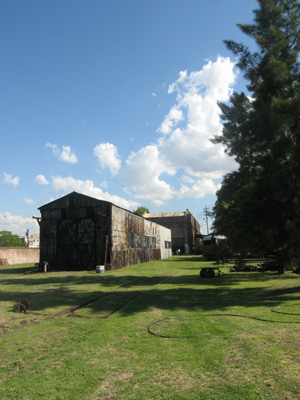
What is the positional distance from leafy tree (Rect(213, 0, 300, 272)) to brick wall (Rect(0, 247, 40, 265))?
1256 inches

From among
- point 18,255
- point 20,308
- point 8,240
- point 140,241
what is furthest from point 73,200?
point 8,240

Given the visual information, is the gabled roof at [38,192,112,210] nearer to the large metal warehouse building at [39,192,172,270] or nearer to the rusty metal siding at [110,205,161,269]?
the large metal warehouse building at [39,192,172,270]

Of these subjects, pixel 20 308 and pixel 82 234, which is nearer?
pixel 20 308

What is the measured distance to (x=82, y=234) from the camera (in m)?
25.4

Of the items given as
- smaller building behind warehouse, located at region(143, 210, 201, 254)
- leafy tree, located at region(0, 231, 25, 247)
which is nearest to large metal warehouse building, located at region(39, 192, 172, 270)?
smaller building behind warehouse, located at region(143, 210, 201, 254)

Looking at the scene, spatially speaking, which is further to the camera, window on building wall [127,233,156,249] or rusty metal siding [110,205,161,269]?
window on building wall [127,233,156,249]

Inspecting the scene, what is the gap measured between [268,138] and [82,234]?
18.3 metres

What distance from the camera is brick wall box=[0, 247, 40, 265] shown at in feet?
120

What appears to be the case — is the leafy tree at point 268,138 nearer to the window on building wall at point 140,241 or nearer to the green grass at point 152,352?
the green grass at point 152,352

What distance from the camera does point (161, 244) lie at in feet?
151

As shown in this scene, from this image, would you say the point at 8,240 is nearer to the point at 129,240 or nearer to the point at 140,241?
the point at 140,241

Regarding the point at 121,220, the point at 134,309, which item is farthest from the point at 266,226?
the point at 121,220

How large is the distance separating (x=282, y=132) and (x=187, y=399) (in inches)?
367

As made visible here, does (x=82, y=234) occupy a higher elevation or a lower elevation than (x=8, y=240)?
lower
